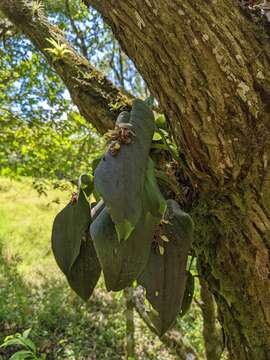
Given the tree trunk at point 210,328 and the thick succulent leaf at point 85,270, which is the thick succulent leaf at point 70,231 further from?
the tree trunk at point 210,328

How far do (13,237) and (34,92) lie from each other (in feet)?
5.97

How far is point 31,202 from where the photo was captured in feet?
14.9

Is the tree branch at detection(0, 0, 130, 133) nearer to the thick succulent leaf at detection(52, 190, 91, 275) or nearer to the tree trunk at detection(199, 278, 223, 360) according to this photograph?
the thick succulent leaf at detection(52, 190, 91, 275)

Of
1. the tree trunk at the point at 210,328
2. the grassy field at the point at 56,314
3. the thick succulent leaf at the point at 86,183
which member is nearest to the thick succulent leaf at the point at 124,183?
the thick succulent leaf at the point at 86,183

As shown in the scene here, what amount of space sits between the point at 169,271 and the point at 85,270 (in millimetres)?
109

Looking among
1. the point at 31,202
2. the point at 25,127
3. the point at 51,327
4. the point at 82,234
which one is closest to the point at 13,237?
the point at 31,202

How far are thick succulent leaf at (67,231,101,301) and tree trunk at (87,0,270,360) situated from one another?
0.49ft

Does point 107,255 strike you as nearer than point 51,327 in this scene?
Yes

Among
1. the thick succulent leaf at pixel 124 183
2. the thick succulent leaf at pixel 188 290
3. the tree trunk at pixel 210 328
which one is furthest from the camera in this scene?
the tree trunk at pixel 210 328

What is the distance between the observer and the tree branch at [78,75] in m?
0.66

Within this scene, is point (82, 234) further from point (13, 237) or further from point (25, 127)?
point (13, 237)

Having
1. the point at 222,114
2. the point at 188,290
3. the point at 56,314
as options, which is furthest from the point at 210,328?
the point at 56,314

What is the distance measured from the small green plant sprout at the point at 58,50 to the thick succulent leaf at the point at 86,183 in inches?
13.4

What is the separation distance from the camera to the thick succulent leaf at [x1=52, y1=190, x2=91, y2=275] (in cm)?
49
